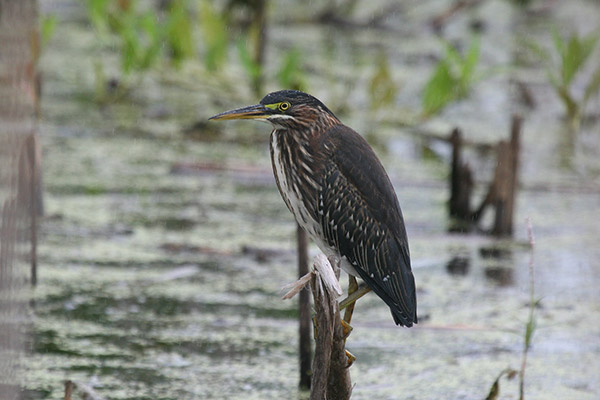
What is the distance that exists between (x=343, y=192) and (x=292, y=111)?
286 millimetres

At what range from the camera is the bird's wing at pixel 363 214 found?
10.6 ft

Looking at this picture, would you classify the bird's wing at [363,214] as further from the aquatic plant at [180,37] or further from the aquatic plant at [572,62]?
the aquatic plant at [180,37]

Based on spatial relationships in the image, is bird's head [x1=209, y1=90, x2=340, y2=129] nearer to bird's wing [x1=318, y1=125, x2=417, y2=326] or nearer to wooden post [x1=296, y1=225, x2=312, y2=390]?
bird's wing [x1=318, y1=125, x2=417, y2=326]

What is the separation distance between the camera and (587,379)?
3652mm

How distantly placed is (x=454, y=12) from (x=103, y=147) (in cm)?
462

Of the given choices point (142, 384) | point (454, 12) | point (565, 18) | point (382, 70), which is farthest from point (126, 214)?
point (565, 18)

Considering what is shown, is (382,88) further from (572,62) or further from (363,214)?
(363,214)

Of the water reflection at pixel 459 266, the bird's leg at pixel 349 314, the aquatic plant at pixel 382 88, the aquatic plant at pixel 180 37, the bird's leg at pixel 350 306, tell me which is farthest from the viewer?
the aquatic plant at pixel 180 37

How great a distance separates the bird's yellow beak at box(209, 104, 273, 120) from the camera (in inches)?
122

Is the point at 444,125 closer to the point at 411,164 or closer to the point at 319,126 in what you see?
the point at 411,164

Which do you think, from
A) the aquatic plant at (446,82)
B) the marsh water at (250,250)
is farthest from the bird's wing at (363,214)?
the aquatic plant at (446,82)

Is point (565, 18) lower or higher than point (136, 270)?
higher

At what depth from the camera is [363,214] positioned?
3273mm

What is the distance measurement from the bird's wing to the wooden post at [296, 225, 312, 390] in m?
0.12
